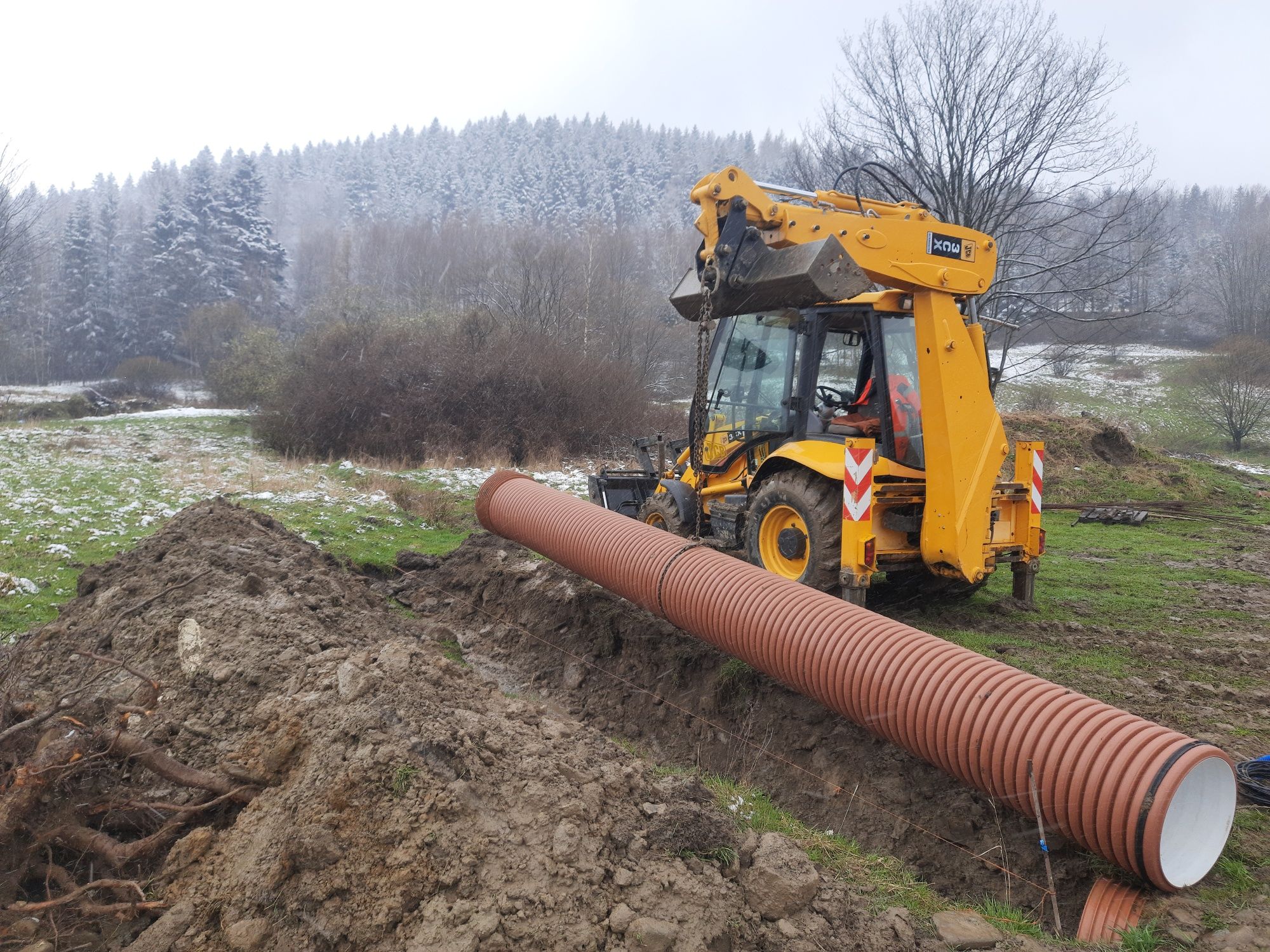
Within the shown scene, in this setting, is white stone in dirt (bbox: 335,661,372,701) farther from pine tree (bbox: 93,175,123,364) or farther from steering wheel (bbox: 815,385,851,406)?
pine tree (bbox: 93,175,123,364)

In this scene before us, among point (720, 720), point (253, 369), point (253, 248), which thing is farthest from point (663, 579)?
point (253, 248)

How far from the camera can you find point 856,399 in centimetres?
719

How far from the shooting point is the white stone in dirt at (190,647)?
4363 millimetres

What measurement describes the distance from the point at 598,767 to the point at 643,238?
2316 inches

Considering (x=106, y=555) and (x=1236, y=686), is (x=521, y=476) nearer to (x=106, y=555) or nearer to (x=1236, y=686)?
(x=106, y=555)

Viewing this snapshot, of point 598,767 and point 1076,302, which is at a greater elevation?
point 1076,302

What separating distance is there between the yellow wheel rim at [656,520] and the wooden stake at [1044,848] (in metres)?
4.85

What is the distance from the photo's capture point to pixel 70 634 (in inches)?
209

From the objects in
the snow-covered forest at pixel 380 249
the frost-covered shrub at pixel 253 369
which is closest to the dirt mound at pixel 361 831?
the frost-covered shrub at pixel 253 369

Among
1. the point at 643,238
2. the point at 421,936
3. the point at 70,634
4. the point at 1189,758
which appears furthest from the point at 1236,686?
the point at 643,238

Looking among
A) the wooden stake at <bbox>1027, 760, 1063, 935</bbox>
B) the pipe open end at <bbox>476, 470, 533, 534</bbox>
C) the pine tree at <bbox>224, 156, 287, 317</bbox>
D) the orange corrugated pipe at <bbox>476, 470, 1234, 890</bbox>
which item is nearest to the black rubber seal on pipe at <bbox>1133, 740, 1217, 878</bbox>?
the orange corrugated pipe at <bbox>476, 470, 1234, 890</bbox>

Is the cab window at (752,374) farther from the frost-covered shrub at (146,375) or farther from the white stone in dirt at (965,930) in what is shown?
the frost-covered shrub at (146,375)

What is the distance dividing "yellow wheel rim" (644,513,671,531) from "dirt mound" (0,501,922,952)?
4059mm

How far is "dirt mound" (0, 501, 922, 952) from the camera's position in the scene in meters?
2.77
